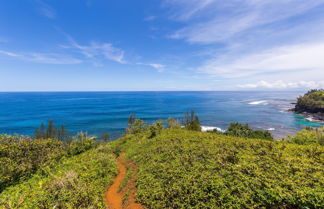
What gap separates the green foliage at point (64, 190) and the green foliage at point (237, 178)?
3.05 metres

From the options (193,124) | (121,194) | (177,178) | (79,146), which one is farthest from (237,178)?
(193,124)

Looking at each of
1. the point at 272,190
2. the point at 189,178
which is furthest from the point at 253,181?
the point at 189,178

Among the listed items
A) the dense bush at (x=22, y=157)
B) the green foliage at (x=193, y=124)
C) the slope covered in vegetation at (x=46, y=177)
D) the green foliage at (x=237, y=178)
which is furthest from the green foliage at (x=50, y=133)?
the green foliage at (x=237, y=178)

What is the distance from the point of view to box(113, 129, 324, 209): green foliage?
6539 millimetres

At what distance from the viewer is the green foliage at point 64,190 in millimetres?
6953

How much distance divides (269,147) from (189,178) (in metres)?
7.78

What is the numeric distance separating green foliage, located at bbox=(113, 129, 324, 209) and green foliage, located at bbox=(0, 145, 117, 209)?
120 inches

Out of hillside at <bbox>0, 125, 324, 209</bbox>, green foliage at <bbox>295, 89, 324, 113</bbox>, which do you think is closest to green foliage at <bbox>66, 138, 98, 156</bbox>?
hillside at <bbox>0, 125, 324, 209</bbox>

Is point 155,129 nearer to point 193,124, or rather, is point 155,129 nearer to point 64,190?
point 193,124

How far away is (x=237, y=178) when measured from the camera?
798 cm

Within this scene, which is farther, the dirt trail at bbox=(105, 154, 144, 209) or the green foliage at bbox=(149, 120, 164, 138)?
the green foliage at bbox=(149, 120, 164, 138)

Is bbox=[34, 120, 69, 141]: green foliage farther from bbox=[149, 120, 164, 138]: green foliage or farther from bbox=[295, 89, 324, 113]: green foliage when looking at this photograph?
bbox=[295, 89, 324, 113]: green foliage

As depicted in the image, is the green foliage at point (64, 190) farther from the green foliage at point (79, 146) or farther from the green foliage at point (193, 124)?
the green foliage at point (193, 124)

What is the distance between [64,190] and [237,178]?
33.4 ft
